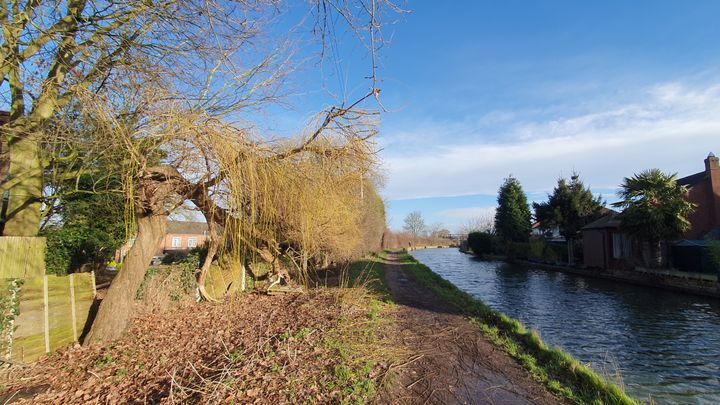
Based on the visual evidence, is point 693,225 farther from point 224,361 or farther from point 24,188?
point 24,188

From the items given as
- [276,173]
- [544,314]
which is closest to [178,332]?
[276,173]

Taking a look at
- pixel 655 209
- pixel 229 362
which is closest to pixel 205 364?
pixel 229 362

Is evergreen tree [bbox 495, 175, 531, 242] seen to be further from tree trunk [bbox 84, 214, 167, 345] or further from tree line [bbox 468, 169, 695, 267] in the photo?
tree trunk [bbox 84, 214, 167, 345]

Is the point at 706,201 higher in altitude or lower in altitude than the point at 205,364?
higher

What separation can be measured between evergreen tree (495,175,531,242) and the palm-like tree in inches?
778

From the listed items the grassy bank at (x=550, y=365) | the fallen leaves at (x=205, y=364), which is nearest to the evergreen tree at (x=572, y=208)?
the grassy bank at (x=550, y=365)

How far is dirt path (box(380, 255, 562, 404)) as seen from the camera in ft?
14.4

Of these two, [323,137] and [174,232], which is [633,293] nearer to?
[323,137]

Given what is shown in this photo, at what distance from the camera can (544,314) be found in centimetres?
1184

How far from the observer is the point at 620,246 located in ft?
74.7

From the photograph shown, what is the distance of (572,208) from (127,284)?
31.7 meters

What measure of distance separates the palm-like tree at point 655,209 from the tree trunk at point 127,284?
2095 cm

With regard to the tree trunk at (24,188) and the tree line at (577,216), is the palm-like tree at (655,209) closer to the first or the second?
the tree line at (577,216)

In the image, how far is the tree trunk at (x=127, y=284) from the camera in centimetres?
616
